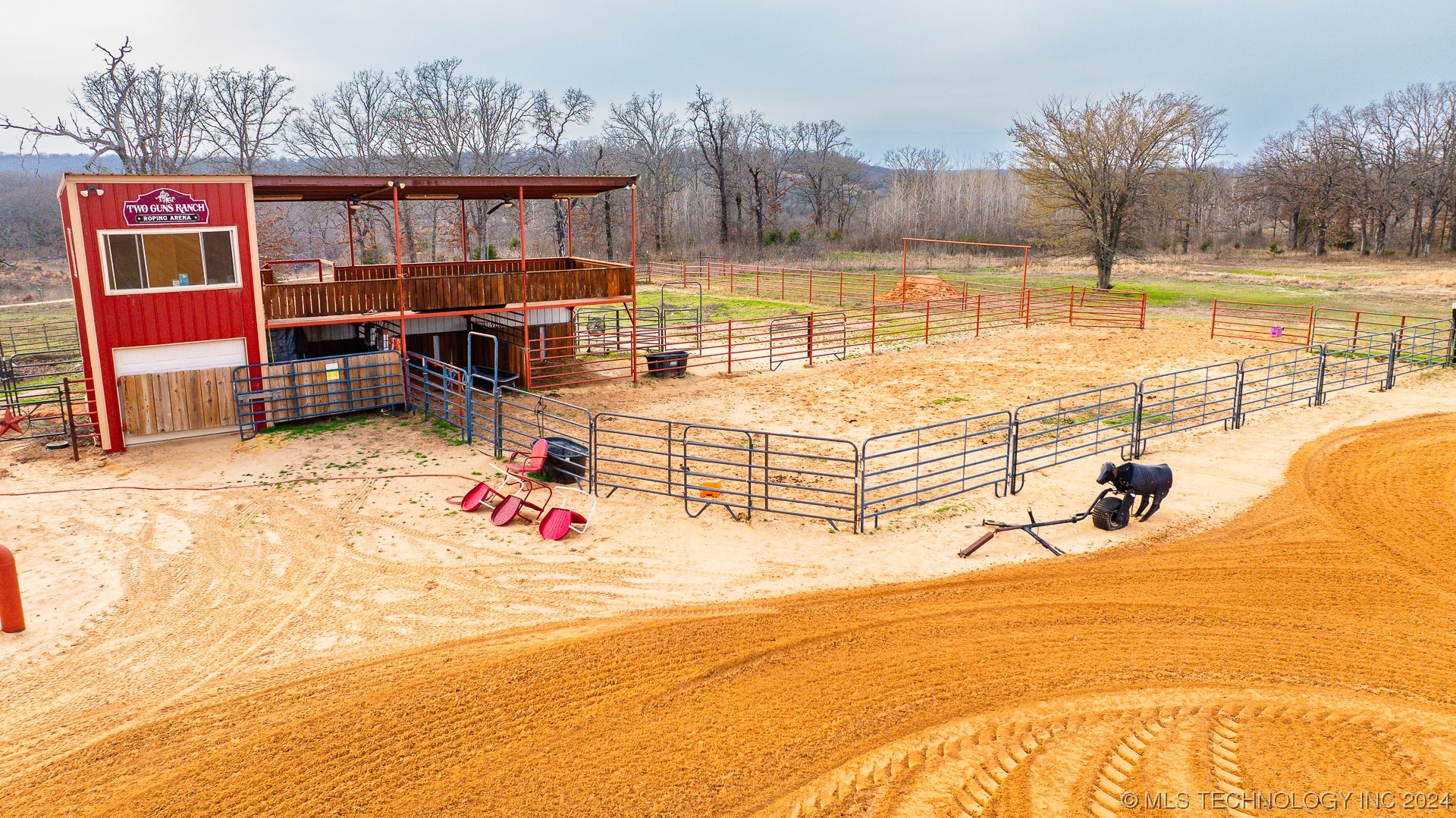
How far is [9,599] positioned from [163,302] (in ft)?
28.0

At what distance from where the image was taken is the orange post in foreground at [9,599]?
8.70 meters

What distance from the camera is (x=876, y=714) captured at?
23.6ft

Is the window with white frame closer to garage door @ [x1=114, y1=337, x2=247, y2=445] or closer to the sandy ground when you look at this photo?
garage door @ [x1=114, y1=337, x2=247, y2=445]

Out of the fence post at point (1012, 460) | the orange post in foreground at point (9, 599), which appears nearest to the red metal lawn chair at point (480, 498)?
the orange post in foreground at point (9, 599)

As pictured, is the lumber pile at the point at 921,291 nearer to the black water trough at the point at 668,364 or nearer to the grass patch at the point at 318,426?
the black water trough at the point at 668,364

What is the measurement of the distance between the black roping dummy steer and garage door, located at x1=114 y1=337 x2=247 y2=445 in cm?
1500

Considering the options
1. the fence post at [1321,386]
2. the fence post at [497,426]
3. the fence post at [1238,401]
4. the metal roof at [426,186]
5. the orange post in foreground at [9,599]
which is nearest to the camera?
the orange post in foreground at [9,599]

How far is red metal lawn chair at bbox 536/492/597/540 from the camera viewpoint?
11.3m

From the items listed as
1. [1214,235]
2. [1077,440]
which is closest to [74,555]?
[1077,440]

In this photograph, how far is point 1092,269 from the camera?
50.0 meters

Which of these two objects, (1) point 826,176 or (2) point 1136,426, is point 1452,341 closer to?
(2) point 1136,426

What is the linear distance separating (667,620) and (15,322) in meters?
34.1

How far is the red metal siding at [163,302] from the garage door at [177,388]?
0.57ft

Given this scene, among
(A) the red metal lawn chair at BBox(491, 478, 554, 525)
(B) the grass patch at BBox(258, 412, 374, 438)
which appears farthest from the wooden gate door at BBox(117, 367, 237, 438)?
(A) the red metal lawn chair at BBox(491, 478, 554, 525)
